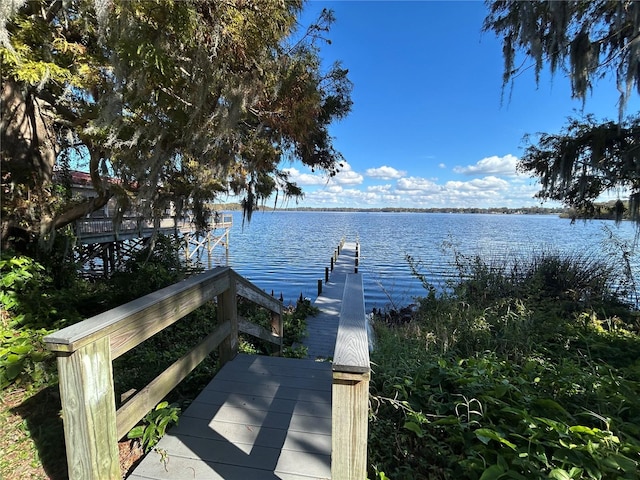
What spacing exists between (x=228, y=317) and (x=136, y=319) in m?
1.30

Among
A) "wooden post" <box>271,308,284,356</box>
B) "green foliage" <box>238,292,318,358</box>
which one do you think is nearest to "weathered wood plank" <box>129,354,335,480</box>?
"wooden post" <box>271,308,284,356</box>

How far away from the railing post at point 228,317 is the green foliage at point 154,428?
3.03ft

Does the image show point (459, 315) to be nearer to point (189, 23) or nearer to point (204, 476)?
point (204, 476)

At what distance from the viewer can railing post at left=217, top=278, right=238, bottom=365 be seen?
2891 millimetres

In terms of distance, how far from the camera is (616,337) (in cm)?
405

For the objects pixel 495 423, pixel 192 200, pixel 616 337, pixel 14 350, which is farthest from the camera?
pixel 192 200

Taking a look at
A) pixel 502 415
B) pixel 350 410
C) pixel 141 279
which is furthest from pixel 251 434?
pixel 141 279

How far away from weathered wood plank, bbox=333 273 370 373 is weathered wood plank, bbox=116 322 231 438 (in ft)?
3.83

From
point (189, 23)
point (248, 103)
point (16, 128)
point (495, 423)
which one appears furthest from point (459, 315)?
point (16, 128)

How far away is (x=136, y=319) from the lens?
1689mm

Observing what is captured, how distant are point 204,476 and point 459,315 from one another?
413cm

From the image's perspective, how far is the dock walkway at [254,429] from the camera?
167 centimetres

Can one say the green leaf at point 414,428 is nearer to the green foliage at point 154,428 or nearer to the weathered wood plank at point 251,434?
the weathered wood plank at point 251,434

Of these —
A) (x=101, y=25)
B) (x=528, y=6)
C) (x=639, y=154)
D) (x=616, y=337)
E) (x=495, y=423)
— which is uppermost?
(x=528, y=6)
